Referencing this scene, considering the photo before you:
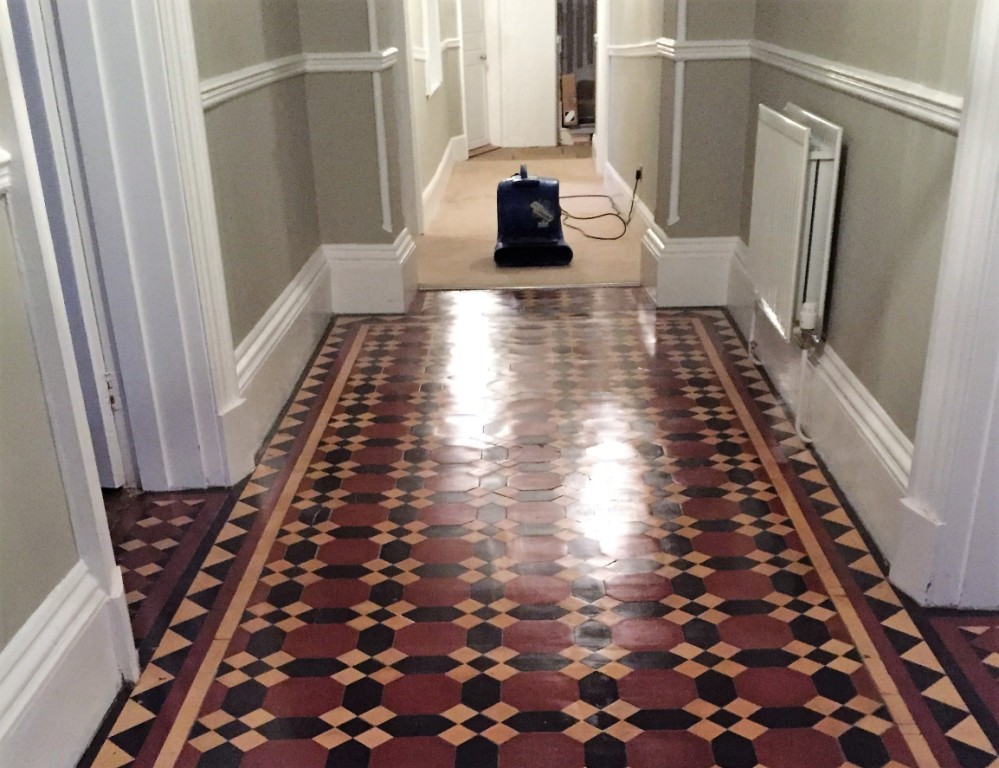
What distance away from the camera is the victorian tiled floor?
74.3 inches

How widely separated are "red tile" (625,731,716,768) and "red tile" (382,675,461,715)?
14.3 inches

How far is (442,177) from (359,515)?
193 inches

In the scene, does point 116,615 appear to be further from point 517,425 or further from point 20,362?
point 517,425

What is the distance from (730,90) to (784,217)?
109 centimetres

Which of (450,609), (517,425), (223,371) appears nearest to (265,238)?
(223,371)

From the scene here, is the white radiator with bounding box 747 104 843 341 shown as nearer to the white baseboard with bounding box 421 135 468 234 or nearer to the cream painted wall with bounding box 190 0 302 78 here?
the cream painted wall with bounding box 190 0 302 78

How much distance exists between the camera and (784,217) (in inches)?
123

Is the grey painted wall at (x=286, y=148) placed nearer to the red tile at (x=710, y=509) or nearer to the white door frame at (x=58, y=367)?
the white door frame at (x=58, y=367)

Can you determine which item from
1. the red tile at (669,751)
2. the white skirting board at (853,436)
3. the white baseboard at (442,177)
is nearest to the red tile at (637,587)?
the red tile at (669,751)

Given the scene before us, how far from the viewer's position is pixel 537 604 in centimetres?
229

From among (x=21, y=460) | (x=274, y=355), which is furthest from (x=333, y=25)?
(x=21, y=460)

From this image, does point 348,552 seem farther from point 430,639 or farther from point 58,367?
point 58,367

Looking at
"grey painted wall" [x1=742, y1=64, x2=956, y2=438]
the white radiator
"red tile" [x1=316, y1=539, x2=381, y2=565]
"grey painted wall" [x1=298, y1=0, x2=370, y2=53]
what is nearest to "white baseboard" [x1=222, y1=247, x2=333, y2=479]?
"red tile" [x1=316, y1=539, x2=381, y2=565]

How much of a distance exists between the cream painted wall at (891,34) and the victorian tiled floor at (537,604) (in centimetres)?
111
